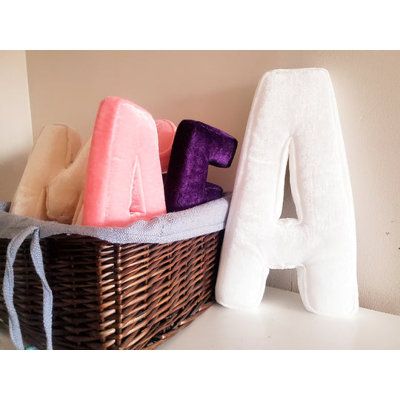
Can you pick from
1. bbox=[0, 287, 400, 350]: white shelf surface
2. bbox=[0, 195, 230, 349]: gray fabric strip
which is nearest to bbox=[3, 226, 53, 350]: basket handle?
bbox=[0, 195, 230, 349]: gray fabric strip

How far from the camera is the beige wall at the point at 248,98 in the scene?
609 mm

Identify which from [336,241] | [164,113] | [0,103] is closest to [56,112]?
[0,103]

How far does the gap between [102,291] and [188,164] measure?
0.25 meters

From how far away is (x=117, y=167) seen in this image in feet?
1.62

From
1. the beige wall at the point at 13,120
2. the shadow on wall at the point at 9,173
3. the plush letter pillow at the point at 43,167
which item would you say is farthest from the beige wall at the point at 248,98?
the plush letter pillow at the point at 43,167

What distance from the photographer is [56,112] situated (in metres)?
1.00

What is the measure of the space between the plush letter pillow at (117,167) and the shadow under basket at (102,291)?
0.06m

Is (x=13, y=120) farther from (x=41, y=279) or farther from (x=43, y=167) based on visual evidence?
(x=41, y=279)

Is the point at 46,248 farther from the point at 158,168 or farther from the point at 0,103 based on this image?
the point at 0,103

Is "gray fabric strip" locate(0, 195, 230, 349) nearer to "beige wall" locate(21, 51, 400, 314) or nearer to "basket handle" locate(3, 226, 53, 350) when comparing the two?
"basket handle" locate(3, 226, 53, 350)

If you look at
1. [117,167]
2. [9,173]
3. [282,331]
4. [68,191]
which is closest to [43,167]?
[68,191]

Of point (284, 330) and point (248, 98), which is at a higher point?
point (248, 98)

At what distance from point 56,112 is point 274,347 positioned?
2.79 ft

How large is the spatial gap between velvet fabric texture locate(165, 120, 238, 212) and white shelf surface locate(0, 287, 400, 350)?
0.21 meters
